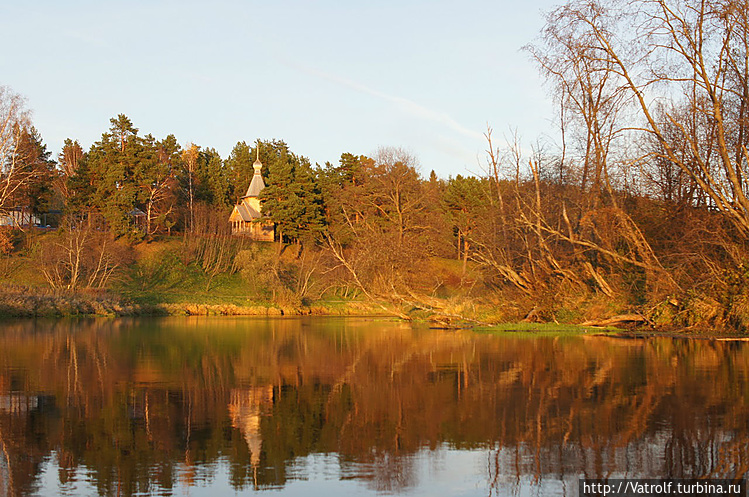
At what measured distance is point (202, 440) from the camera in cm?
914

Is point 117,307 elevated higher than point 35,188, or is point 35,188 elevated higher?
point 35,188

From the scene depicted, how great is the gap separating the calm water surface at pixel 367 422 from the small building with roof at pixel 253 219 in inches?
2443

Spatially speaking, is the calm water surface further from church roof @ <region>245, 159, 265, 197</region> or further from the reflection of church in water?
church roof @ <region>245, 159, 265, 197</region>

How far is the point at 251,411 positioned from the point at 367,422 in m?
2.12

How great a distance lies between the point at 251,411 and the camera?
36.7 ft

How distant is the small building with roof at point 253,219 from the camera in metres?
81.8

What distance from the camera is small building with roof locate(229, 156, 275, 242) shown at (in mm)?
81750

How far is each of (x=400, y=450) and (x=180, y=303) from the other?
46028mm

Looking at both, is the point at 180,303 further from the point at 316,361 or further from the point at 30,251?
the point at 316,361

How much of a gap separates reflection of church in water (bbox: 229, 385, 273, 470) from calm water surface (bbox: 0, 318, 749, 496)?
0.18ft

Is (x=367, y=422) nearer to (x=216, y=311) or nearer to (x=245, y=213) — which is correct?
(x=216, y=311)

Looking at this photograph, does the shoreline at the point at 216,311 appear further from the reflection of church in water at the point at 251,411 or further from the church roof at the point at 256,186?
the church roof at the point at 256,186

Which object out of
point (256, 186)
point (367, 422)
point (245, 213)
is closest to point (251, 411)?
point (367, 422)

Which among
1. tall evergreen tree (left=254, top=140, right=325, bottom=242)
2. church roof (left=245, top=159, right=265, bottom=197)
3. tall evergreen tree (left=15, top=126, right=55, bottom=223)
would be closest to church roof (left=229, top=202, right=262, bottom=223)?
church roof (left=245, top=159, right=265, bottom=197)
